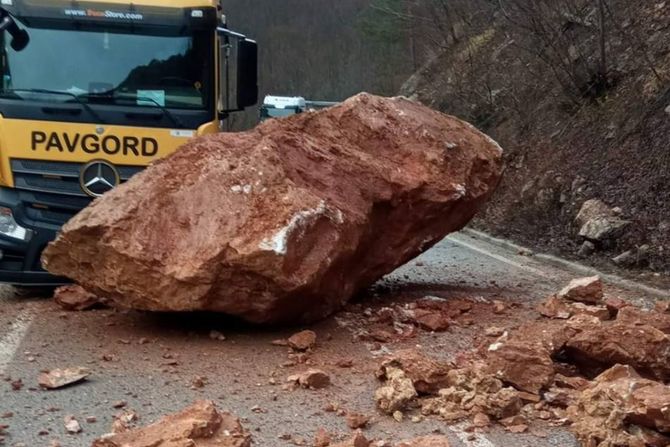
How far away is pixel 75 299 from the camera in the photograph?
809cm

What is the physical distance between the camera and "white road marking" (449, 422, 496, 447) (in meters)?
4.83

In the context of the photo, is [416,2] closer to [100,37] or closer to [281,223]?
[100,37]

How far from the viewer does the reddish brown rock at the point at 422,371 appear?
5508mm

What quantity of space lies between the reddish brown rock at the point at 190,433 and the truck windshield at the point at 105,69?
4784 mm

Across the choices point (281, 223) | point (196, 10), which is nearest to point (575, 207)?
point (196, 10)

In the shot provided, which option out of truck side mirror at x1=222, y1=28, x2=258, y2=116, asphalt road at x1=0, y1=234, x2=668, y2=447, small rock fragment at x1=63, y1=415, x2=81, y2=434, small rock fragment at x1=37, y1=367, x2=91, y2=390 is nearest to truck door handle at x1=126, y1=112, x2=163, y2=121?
truck side mirror at x1=222, y1=28, x2=258, y2=116

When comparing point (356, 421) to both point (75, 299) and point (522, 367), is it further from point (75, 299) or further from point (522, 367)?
point (75, 299)

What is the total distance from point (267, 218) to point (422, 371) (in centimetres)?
180

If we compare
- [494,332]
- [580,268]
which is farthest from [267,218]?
[580,268]

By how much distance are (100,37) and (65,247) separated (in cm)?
268

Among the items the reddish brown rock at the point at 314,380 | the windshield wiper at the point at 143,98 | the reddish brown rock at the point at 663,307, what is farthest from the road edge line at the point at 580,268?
the windshield wiper at the point at 143,98

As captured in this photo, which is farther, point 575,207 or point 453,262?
point 575,207

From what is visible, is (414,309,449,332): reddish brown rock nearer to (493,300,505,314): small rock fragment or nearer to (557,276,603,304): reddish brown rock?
(493,300,505,314): small rock fragment

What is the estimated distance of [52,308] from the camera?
27.1 feet
